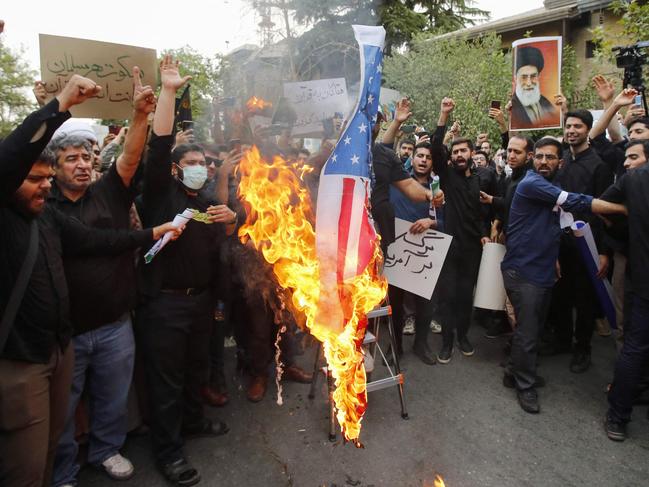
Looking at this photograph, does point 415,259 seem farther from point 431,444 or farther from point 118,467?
point 118,467

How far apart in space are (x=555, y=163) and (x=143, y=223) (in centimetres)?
383

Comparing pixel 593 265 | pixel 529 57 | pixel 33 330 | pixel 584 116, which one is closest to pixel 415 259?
pixel 593 265

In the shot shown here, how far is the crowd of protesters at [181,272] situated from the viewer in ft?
7.88

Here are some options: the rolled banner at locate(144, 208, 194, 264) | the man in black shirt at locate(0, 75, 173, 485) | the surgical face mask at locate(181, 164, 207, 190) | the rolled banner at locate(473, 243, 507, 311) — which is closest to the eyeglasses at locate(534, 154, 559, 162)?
the rolled banner at locate(473, 243, 507, 311)

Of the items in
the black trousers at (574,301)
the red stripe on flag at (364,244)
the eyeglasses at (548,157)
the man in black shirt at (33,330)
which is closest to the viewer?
the man in black shirt at (33,330)

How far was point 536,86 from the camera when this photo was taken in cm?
617

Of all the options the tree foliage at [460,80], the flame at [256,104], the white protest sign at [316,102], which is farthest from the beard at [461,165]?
the tree foliage at [460,80]

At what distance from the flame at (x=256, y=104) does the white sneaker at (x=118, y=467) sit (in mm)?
3487

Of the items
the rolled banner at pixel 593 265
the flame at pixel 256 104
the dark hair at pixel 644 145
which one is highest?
the flame at pixel 256 104

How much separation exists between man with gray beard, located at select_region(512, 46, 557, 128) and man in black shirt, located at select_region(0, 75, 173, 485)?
550cm

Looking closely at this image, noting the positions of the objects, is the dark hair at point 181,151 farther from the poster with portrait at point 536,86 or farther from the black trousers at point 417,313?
the poster with portrait at point 536,86

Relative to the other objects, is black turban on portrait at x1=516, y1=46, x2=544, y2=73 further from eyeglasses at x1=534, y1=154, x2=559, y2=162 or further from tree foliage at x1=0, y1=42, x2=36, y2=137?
tree foliage at x1=0, y1=42, x2=36, y2=137

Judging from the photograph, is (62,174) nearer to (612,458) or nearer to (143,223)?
(143,223)

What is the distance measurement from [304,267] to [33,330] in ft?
5.86
